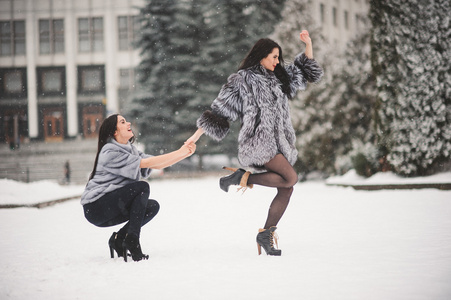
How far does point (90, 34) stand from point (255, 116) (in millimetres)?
43114

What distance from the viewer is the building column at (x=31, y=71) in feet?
147

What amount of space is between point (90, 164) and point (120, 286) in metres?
28.6

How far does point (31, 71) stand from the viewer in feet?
149

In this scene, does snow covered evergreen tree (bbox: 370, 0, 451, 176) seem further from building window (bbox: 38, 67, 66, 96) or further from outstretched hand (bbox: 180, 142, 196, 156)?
building window (bbox: 38, 67, 66, 96)

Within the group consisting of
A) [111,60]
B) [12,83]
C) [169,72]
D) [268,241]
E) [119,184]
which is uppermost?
[111,60]

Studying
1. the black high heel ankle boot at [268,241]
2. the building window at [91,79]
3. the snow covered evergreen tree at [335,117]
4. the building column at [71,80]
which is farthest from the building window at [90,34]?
the black high heel ankle boot at [268,241]

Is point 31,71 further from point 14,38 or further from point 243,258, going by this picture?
point 243,258

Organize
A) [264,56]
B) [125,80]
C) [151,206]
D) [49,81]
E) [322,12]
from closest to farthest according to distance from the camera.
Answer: [264,56]
[151,206]
[125,80]
[49,81]
[322,12]

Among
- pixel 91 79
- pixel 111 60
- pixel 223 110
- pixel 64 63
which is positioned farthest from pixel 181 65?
pixel 64 63

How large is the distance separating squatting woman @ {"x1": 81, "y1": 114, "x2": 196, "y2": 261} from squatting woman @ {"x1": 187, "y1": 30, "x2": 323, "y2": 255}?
0.44 metres

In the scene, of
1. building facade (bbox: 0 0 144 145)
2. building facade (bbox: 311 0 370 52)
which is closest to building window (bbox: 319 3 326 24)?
building facade (bbox: 311 0 370 52)

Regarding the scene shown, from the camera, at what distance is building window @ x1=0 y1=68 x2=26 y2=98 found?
1804 inches

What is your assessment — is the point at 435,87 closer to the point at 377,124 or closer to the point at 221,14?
the point at 377,124

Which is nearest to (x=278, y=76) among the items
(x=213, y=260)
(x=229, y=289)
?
(x=213, y=260)
